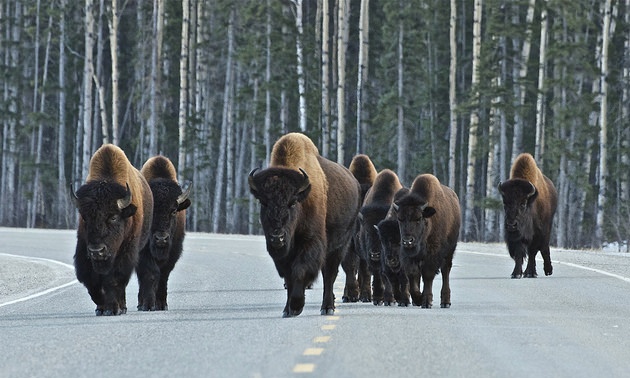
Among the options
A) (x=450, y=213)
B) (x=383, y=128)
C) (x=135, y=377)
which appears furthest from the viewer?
(x=383, y=128)

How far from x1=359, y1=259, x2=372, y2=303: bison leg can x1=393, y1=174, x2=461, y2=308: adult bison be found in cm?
106

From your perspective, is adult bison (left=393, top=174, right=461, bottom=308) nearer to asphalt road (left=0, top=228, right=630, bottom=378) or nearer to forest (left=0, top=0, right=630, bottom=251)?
asphalt road (left=0, top=228, right=630, bottom=378)

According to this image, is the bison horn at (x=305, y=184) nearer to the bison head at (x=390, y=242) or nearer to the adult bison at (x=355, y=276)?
the bison head at (x=390, y=242)

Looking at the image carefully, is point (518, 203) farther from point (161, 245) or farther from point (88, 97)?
point (88, 97)

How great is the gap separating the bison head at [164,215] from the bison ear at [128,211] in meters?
1.40

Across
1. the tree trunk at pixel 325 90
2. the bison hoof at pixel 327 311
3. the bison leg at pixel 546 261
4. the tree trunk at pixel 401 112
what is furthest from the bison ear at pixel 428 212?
the tree trunk at pixel 401 112

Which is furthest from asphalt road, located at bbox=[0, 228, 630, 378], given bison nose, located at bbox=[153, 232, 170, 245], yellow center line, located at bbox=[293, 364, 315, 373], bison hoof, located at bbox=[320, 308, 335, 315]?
bison nose, located at bbox=[153, 232, 170, 245]

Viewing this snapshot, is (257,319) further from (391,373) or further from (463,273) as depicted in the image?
(463,273)

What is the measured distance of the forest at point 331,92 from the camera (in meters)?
46.7

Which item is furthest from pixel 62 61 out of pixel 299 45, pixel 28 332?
pixel 28 332

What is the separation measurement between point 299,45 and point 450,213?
34.0m

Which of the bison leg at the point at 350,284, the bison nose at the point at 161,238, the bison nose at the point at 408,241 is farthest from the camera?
the bison leg at the point at 350,284

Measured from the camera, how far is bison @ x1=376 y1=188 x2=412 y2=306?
16.0 metres

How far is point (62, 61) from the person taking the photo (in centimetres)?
5978
